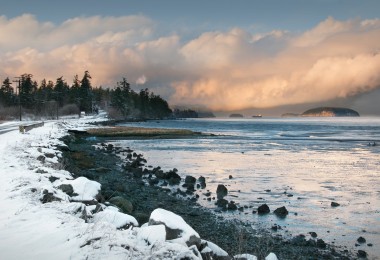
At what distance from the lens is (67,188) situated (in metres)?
11.1

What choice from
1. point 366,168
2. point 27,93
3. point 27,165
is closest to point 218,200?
point 27,165

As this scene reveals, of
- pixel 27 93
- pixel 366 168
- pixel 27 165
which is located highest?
pixel 27 93

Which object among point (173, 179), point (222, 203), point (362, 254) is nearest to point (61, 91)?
point (173, 179)

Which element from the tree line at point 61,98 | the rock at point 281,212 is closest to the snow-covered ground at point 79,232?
the rock at point 281,212

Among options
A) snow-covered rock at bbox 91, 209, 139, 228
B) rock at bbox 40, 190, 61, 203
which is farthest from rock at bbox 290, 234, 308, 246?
rock at bbox 40, 190, 61, 203

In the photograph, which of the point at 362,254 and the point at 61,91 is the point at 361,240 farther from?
the point at 61,91

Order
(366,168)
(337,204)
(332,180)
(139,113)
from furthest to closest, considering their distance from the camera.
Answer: (139,113), (366,168), (332,180), (337,204)

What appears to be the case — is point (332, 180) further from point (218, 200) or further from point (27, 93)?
point (27, 93)

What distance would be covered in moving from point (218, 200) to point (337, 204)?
560 cm

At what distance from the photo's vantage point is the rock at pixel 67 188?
11011 mm

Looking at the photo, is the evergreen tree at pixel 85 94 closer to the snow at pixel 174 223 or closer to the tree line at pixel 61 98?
the tree line at pixel 61 98

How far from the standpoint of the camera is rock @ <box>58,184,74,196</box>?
434 inches

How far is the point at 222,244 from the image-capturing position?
11.5 m

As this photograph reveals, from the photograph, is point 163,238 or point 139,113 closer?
Result: point 163,238
